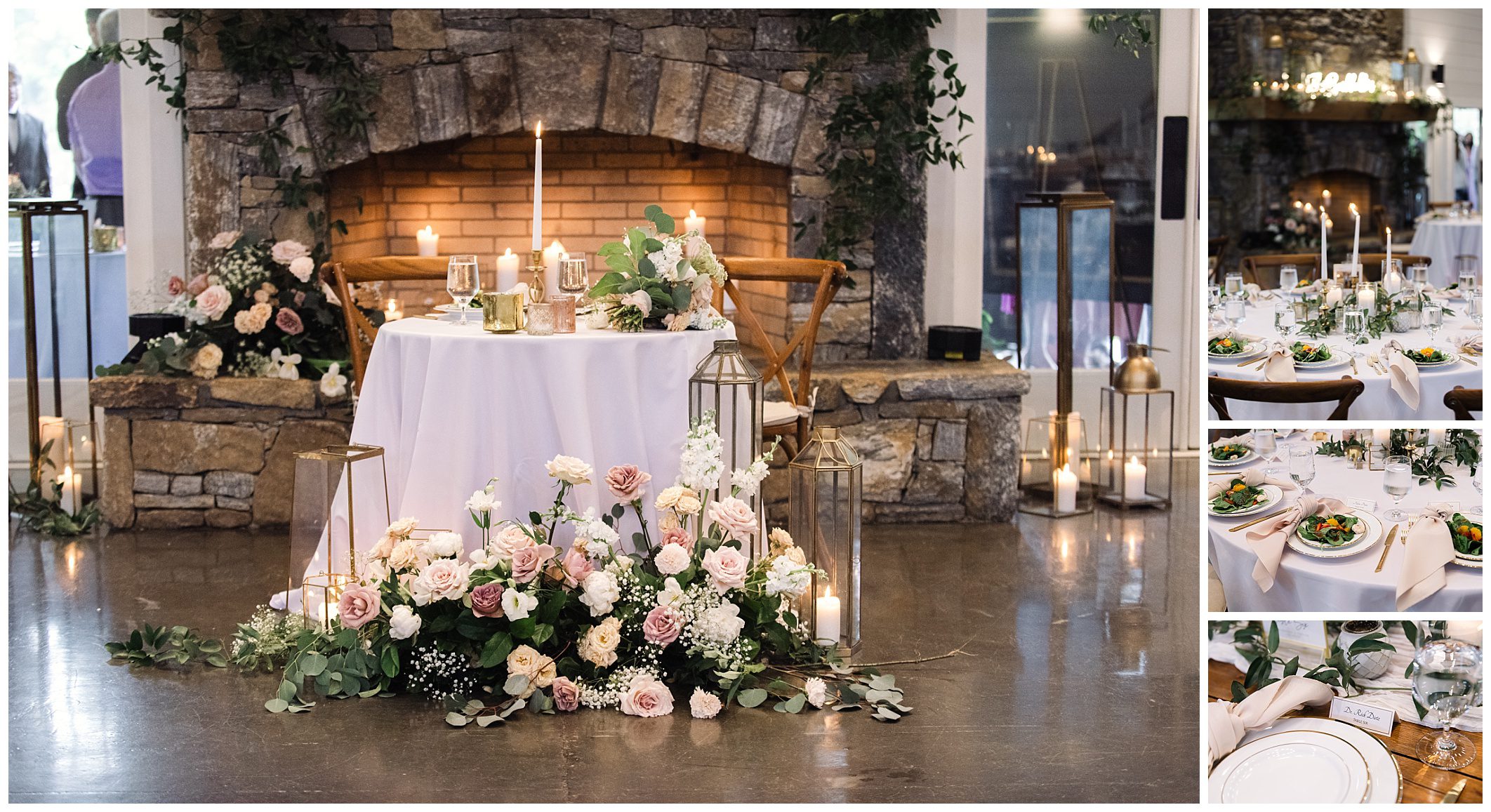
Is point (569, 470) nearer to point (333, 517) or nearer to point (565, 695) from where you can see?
point (565, 695)

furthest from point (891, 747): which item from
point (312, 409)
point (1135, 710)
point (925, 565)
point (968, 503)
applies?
point (312, 409)

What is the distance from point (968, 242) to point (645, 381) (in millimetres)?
2459

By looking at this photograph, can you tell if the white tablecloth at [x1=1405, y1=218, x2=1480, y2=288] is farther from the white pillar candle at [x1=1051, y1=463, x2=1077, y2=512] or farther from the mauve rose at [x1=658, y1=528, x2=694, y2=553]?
the mauve rose at [x1=658, y1=528, x2=694, y2=553]

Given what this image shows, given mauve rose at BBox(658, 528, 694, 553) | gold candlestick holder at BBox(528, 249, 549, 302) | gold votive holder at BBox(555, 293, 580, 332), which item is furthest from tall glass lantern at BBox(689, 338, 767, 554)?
gold candlestick holder at BBox(528, 249, 549, 302)

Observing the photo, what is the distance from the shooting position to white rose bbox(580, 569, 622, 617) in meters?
3.03

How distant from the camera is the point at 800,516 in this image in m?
3.24

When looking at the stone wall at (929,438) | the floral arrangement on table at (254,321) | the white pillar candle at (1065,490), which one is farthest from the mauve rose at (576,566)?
the white pillar candle at (1065,490)

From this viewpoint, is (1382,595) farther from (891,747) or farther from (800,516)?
(800,516)

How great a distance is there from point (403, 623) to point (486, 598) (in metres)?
0.19

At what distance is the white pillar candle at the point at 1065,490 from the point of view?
4930 millimetres

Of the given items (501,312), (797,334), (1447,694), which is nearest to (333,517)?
(501,312)

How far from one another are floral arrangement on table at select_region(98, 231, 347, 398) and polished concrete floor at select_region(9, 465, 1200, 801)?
920 mm

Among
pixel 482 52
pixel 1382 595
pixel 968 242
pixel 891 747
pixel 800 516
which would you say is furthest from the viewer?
pixel 968 242

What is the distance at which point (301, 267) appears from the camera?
4781 mm
